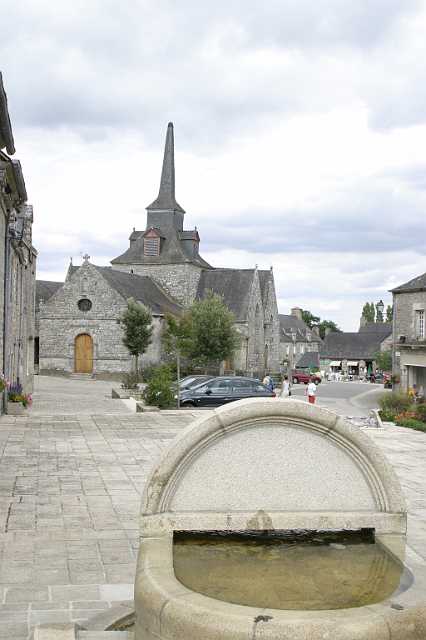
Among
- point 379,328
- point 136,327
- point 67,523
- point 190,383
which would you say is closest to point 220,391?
point 190,383

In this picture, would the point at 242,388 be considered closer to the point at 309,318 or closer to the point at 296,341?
the point at 296,341

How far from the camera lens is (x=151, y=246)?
5922 cm

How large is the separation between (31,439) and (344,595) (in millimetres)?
11625

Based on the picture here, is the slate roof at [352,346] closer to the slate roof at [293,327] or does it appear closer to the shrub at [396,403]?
the slate roof at [293,327]

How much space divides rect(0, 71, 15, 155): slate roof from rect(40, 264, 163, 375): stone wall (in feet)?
112

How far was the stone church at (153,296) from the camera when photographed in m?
49.3

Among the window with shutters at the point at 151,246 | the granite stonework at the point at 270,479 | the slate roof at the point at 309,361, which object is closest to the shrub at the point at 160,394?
the granite stonework at the point at 270,479

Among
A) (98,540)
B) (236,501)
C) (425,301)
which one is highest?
(425,301)

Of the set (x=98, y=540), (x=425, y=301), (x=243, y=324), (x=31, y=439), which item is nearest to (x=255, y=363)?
(x=243, y=324)

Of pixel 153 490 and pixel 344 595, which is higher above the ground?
pixel 153 490

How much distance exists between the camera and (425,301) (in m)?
33.9

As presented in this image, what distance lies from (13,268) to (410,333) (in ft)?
65.1

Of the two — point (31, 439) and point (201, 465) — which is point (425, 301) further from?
point (201, 465)

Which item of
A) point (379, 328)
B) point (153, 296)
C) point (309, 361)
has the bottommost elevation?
point (309, 361)
